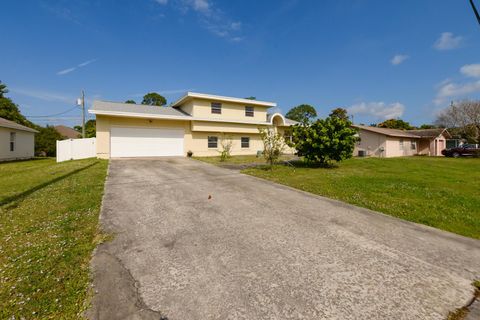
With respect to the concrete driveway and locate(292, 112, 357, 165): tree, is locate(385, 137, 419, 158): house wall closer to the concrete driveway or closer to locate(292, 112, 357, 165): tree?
locate(292, 112, 357, 165): tree

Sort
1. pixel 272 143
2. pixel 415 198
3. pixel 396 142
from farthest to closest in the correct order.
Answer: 1. pixel 396 142
2. pixel 272 143
3. pixel 415 198

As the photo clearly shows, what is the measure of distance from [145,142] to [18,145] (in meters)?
Answer: 12.8

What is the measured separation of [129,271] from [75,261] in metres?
0.81

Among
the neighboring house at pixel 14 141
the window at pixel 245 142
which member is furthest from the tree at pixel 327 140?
the neighboring house at pixel 14 141

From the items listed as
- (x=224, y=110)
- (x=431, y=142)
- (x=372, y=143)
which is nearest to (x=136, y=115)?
(x=224, y=110)

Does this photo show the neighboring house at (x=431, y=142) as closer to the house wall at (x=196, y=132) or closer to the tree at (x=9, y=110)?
the house wall at (x=196, y=132)

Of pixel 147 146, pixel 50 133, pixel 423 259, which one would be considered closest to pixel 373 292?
pixel 423 259

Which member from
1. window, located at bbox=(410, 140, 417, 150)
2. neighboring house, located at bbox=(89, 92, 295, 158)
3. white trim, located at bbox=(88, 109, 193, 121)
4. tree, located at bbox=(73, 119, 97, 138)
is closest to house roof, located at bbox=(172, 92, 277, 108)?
neighboring house, located at bbox=(89, 92, 295, 158)

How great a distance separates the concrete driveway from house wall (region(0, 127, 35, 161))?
2024 centimetres

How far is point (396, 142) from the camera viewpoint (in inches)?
1075

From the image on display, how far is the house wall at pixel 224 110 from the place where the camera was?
1970 centimetres

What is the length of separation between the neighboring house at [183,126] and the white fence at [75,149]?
2.91ft

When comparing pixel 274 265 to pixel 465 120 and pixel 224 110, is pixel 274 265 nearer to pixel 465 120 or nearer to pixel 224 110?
pixel 224 110

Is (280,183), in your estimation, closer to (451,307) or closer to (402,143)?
(451,307)
